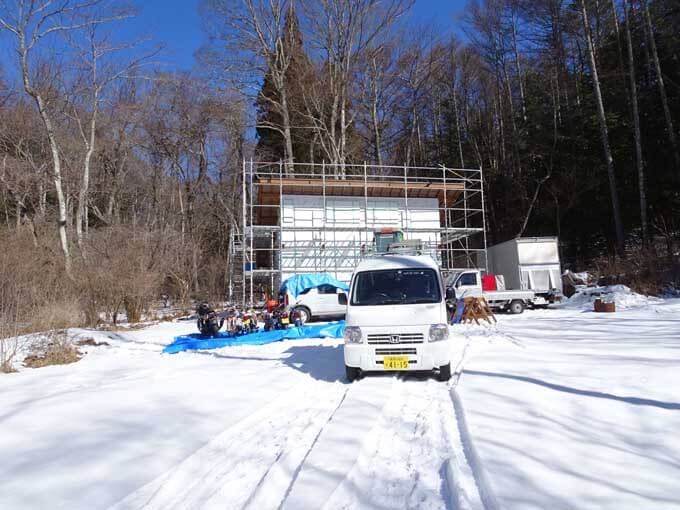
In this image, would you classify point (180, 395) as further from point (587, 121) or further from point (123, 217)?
point (123, 217)

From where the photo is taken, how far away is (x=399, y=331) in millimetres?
6219

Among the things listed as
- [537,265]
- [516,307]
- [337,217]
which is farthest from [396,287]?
[337,217]

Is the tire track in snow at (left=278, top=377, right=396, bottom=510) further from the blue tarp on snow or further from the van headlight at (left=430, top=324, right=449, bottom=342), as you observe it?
the blue tarp on snow

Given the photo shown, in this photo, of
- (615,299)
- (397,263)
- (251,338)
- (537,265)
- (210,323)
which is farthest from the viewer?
(537,265)

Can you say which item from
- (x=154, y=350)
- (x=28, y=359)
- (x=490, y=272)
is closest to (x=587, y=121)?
(x=490, y=272)

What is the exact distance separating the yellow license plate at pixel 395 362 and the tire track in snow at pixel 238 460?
1.06 meters

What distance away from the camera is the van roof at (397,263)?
287 inches

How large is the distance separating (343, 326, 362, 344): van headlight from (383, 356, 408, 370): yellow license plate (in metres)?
0.49

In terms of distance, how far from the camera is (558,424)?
4.27 meters

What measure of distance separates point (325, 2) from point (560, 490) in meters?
30.5

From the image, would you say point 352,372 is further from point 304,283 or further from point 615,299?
point 615,299

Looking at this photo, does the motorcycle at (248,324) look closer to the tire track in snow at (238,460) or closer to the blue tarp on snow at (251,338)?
the blue tarp on snow at (251,338)

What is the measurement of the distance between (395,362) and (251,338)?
5.81 meters

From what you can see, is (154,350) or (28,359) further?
(154,350)
